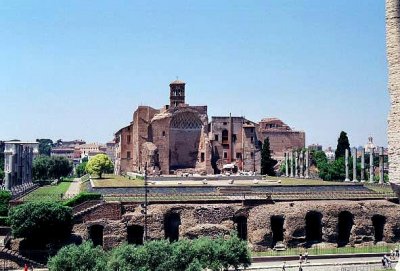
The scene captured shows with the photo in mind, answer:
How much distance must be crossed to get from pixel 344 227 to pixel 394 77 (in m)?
24.5

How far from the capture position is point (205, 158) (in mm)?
70312

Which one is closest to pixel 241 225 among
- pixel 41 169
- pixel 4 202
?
pixel 4 202

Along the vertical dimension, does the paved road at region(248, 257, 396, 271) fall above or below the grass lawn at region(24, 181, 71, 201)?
below

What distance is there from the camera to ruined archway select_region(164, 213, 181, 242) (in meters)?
38.1

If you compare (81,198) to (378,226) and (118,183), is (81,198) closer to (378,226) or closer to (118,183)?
(118,183)

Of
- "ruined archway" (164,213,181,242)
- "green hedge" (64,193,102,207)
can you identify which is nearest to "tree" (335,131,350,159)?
"ruined archway" (164,213,181,242)

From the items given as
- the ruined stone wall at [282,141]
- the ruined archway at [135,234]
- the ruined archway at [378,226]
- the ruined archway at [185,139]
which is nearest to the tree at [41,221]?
the ruined archway at [135,234]

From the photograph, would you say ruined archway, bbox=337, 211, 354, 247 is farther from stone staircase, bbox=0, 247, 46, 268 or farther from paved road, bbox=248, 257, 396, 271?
stone staircase, bbox=0, 247, 46, 268

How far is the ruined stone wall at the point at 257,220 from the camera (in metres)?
36.6

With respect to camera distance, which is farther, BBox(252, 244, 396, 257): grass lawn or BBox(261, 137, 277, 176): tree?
BBox(261, 137, 277, 176): tree

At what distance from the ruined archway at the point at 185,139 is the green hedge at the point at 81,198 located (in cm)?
3409

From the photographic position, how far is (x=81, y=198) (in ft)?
123

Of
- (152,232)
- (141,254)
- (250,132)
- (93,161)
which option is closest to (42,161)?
(93,161)

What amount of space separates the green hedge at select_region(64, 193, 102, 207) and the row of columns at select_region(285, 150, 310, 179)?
39493 mm
